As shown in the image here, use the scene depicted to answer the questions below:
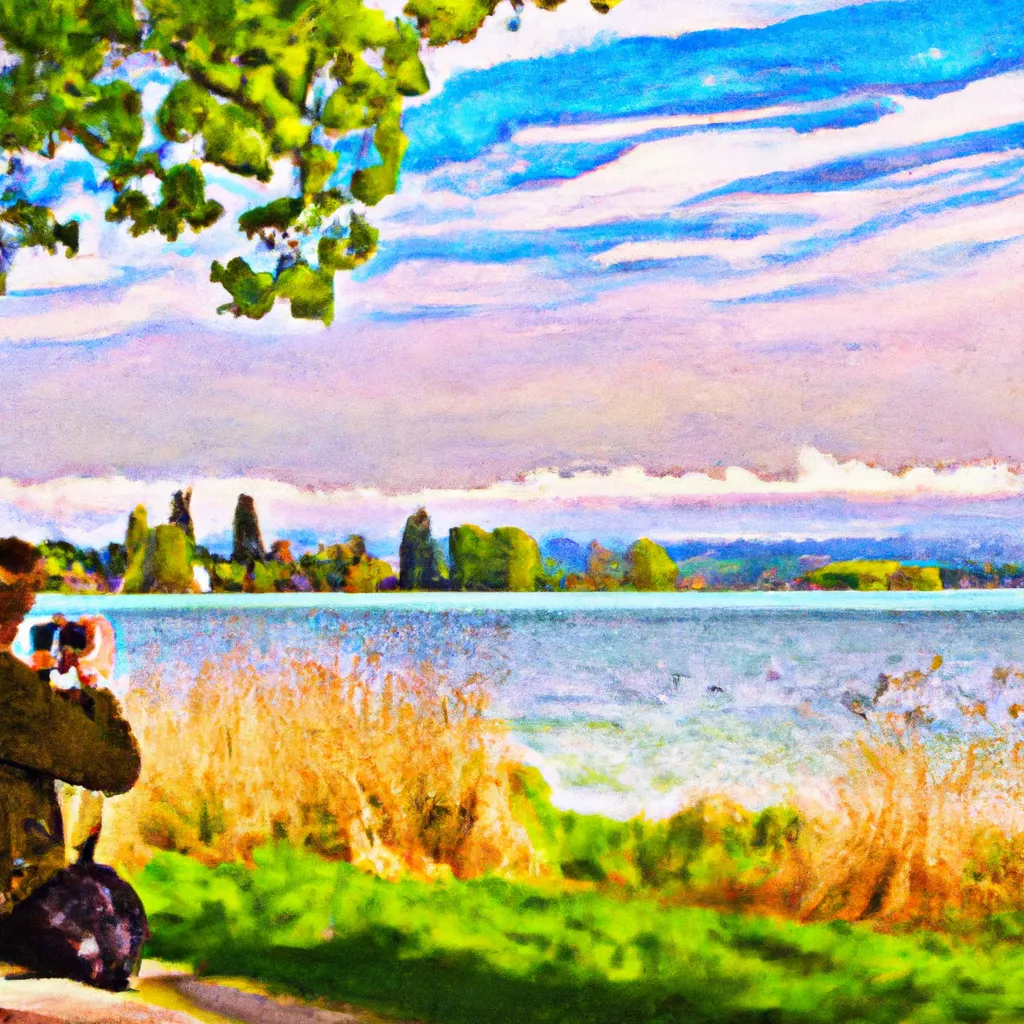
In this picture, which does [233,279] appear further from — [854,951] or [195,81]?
[854,951]

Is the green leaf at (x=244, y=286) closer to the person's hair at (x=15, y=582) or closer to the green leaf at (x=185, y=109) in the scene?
the green leaf at (x=185, y=109)

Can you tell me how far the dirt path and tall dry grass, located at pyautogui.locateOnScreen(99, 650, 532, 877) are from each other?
143 cm

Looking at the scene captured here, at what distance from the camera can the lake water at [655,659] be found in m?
7.98

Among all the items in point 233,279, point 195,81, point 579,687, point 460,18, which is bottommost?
point 579,687

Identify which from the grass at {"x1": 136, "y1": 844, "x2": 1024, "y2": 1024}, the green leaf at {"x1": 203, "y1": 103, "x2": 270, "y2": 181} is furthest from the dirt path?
the green leaf at {"x1": 203, "y1": 103, "x2": 270, "y2": 181}

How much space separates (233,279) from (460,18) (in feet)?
3.30

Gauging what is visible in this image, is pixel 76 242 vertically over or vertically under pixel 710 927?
over

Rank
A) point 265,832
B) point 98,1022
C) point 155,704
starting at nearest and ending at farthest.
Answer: point 98,1022 < point 265,832 < point 155,704

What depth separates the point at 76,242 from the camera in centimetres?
404

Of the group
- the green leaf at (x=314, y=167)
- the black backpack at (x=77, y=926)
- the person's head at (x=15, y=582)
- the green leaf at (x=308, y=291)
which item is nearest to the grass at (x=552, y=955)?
the black backpack at (x=77, y=926)

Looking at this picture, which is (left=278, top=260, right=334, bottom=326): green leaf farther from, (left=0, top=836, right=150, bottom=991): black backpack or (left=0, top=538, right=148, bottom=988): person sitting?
(left=0, top=836, right=150, bottom=991): black backpack

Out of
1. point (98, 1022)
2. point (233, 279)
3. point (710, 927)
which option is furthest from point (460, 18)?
point (710, 927)

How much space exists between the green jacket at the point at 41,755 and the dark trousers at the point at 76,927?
10cm

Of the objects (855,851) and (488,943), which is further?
(855,851)
